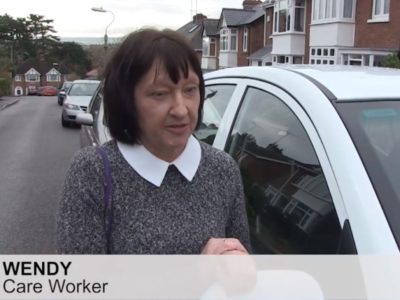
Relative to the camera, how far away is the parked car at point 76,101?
17.5 metres

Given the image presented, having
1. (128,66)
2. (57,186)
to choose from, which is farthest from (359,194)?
(57,186)

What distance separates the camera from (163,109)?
61.0 inches

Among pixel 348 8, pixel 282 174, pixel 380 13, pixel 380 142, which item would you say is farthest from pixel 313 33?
pixel 380 142

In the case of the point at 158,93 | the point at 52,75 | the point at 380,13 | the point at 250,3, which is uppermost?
the point at 250,3

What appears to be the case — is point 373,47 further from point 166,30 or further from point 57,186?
point 166,30

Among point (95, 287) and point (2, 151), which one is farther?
point (2, 151)

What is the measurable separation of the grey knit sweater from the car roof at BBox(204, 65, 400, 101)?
78 cm

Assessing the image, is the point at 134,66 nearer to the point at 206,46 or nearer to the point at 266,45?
the point at 266,45

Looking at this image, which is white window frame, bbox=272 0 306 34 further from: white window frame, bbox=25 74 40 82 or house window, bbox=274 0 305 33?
white window frame, bbox=25 74 40 82

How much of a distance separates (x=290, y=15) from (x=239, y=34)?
580 inches

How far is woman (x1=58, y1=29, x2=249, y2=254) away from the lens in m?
1.50

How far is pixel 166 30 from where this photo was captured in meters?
1.63

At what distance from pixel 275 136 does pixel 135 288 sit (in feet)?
3.87

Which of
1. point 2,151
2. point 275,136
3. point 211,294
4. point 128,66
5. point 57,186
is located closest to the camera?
point 211,294
